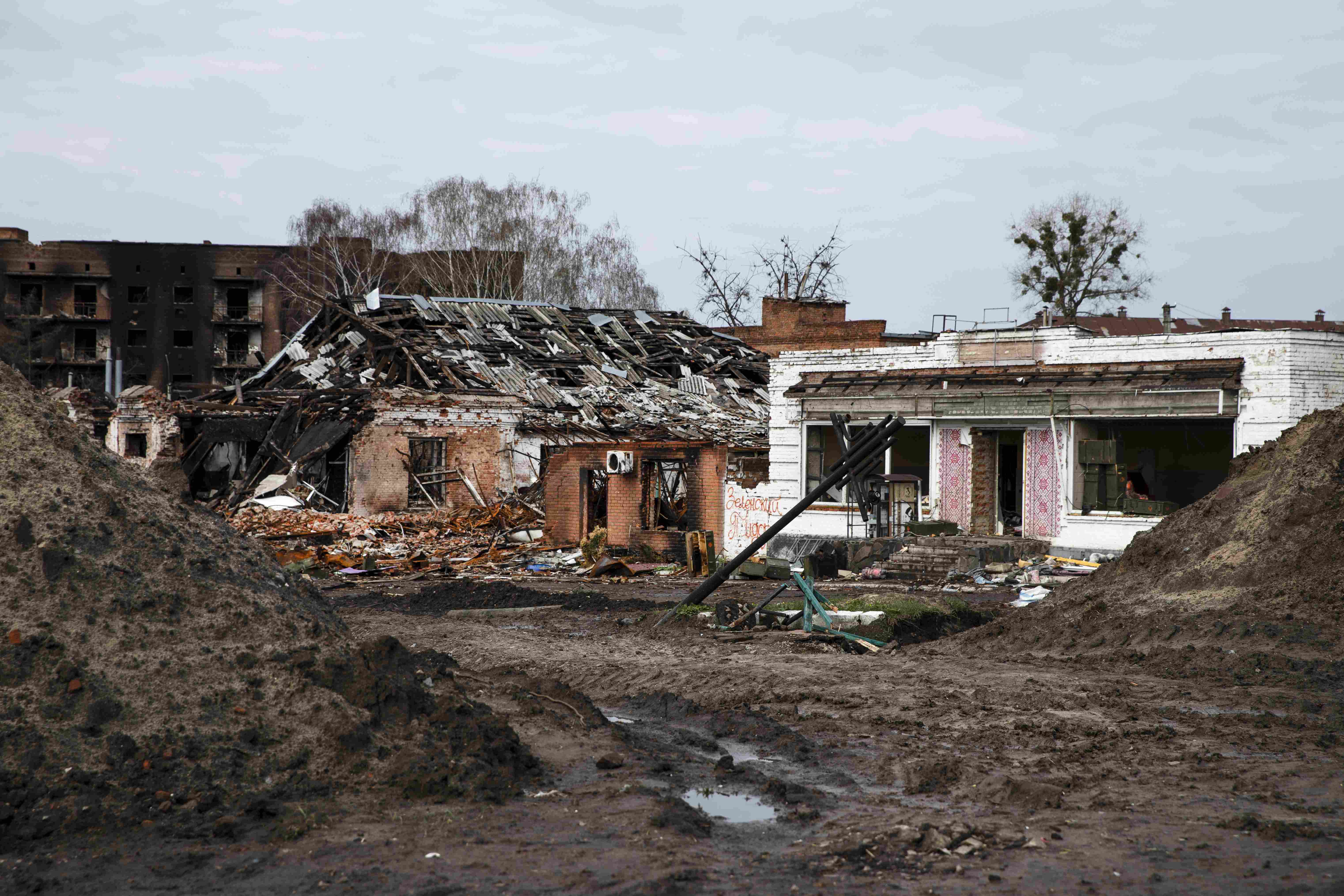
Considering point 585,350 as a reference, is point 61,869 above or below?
below

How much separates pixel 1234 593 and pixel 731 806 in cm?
796

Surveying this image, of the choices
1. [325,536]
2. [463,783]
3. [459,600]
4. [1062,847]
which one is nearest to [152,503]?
[463,783]

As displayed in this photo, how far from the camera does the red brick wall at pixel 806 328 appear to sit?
4772 cm

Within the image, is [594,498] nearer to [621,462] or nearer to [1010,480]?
[621,462]

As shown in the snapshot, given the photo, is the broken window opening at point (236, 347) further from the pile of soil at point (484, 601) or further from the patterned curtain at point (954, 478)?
the patterned curtain at point (954, 478)

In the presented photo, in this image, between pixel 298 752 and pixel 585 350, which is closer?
pixel 298 752

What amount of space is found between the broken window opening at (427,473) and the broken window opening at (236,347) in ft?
150

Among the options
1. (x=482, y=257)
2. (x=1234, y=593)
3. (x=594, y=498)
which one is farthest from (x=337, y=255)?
(x=1234, y=593)

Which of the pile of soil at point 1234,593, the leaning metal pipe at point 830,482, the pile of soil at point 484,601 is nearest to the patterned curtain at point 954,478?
the pile of soil at point 484,601

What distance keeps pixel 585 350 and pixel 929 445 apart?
657 inches

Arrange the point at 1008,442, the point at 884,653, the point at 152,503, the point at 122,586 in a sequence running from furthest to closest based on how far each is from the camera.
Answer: the point at 1008,442 → the point at 884,653 → the point at 152,503 → the point at 122,586

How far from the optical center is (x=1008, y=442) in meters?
25.4

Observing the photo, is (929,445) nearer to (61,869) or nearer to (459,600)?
(459,600)

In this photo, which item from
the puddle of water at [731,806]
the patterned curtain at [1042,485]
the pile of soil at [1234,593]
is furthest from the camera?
the patterned curtain at [1042,485]
